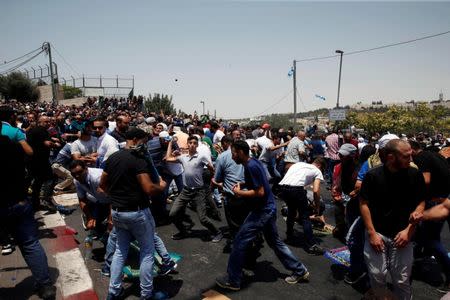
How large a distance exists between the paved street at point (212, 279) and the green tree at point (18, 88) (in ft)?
123

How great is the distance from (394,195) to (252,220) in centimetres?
171

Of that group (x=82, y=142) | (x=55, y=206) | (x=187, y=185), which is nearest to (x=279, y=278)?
(x=187, y=185)

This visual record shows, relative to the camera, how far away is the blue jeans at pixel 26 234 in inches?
138

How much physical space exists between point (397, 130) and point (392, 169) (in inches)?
2099

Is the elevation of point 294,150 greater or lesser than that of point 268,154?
greater

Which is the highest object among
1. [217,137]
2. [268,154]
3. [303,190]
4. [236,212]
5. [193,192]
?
[217,137]

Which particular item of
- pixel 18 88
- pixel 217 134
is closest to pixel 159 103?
pixel 18 88

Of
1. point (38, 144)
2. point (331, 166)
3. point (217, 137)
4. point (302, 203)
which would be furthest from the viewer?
point (331, 166)

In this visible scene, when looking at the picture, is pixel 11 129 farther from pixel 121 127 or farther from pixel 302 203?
pixel 302 203

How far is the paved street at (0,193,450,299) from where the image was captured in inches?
157

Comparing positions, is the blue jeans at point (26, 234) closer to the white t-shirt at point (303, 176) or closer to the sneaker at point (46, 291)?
the sneaker at point (46, 291)

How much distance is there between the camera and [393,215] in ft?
9.89

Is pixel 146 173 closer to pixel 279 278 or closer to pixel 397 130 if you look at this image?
pixel 279 278

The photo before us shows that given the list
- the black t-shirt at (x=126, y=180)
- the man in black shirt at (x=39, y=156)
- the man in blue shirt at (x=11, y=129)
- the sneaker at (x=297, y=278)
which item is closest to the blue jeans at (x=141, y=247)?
the black t-shirt at (x=126, y=180)
